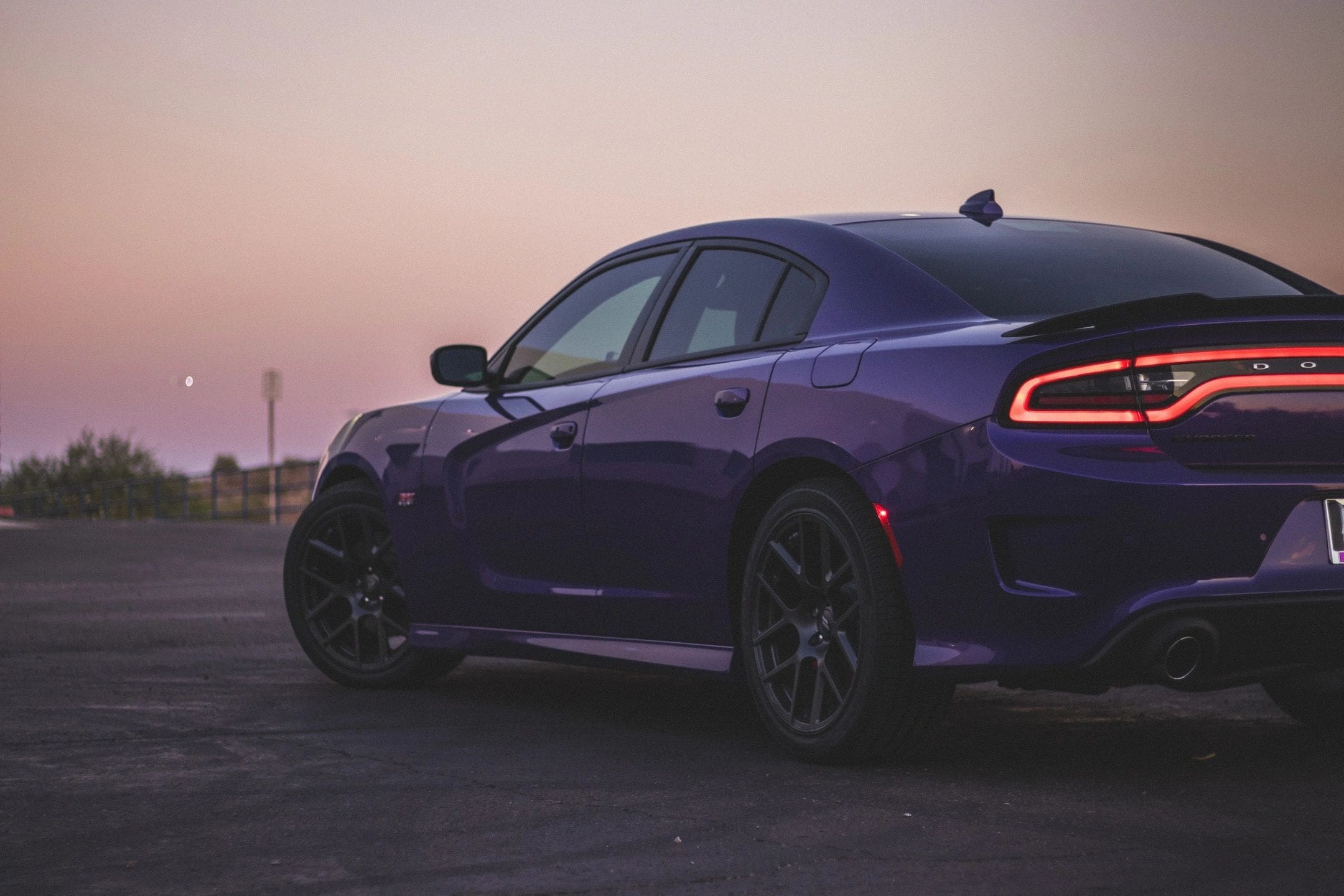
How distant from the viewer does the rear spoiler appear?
4.14m

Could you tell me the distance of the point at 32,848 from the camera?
382 centimetres

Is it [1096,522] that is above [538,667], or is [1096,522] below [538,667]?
above

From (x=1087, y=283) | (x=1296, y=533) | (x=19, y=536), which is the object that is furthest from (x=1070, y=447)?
(x=19, y=536)

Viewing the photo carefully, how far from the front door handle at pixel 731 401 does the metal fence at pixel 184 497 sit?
1077 inches

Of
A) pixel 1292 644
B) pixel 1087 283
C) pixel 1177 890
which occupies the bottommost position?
pixel 1177 890

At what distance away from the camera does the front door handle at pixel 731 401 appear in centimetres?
495

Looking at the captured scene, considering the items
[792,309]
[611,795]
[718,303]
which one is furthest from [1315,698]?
[611,795]

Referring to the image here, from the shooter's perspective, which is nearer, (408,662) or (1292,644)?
(1292,644)

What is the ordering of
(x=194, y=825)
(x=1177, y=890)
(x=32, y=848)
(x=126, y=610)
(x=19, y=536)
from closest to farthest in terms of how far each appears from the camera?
(x=1177, y=890), (x=32, y=848), (x=194, y=825), (x=126, y=610), (x=19, y=536)

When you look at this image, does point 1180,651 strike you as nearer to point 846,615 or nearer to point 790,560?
point 846,615

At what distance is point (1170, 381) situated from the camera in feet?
13.5

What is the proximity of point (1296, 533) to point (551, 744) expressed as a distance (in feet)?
7.42

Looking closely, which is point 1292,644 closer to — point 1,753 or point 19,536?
point 1,753

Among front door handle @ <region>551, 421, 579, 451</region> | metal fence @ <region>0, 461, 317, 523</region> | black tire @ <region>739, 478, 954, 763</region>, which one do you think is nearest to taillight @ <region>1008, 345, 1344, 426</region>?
black tire @ <region>739, 478, 954, 763</region>
